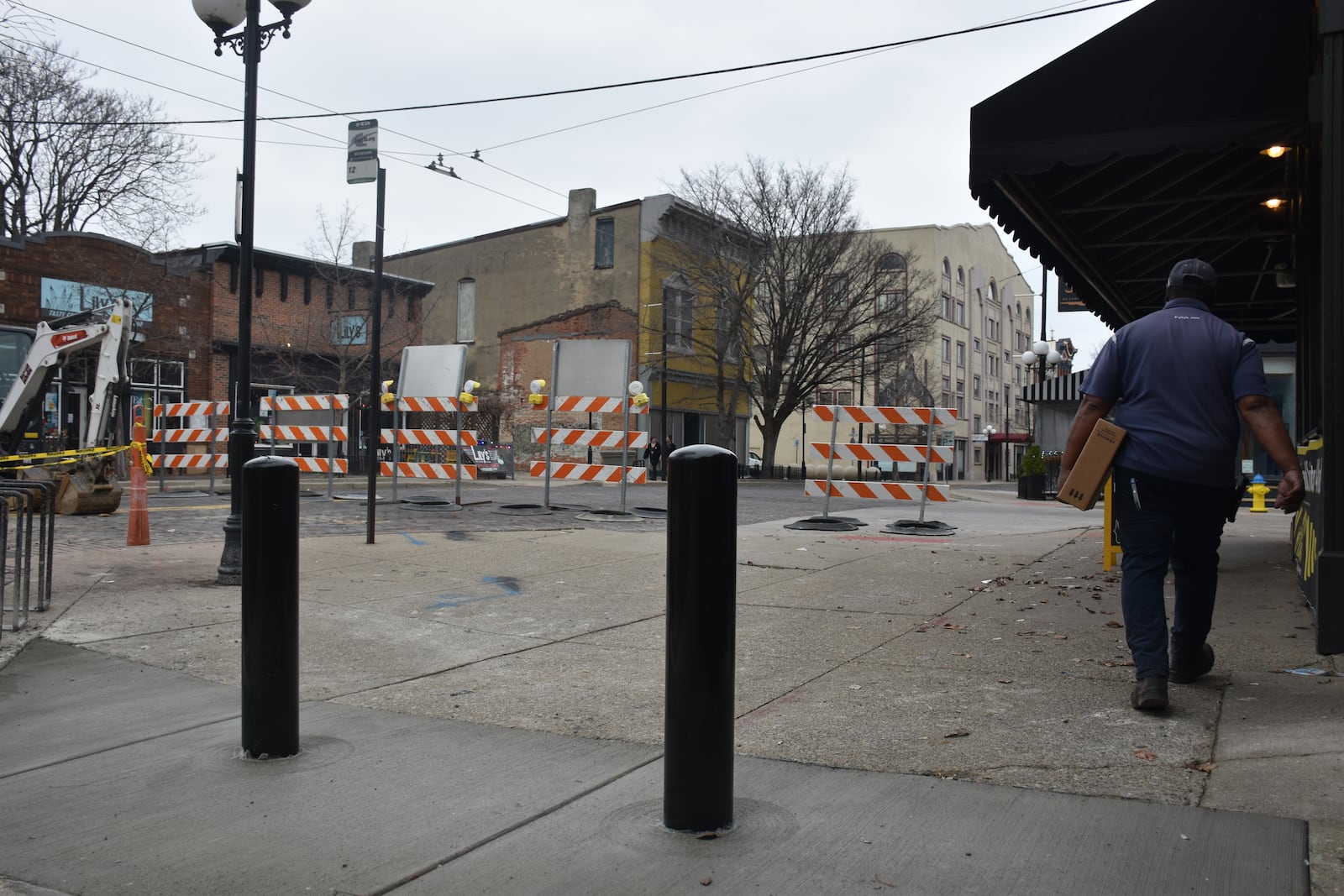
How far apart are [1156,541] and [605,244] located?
44.0m

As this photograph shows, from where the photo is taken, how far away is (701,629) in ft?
9.87

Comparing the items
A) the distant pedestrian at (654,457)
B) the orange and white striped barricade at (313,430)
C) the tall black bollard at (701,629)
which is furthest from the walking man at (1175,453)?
the distant pedestrian at (654,457)

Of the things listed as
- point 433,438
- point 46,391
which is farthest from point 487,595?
point 46,391

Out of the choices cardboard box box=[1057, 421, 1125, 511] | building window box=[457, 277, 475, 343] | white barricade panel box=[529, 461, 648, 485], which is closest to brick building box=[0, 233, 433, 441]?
building window box=[457, 277, 475, 343]

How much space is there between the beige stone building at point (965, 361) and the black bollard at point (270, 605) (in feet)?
171

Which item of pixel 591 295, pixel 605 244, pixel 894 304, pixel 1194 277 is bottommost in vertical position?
pixel 1194 277

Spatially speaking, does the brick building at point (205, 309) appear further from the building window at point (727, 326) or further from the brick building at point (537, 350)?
the building window at point (727, 326)

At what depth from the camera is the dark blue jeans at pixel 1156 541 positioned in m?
4.23

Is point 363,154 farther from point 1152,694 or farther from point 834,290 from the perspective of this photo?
point 834,290

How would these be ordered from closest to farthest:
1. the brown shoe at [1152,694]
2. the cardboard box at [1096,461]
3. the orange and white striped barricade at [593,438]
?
the brown shoe at [1152,694] → the cardboard box at [1096,461] → the orange and white striped barricade at [593,438]

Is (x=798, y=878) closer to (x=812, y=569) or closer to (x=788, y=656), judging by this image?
(x=788, y=656)

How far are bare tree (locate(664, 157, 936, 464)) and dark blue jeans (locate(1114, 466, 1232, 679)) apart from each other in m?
37.2

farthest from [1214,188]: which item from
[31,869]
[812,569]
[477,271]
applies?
[477,271]

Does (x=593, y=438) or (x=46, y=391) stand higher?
(x=46, y=391)
